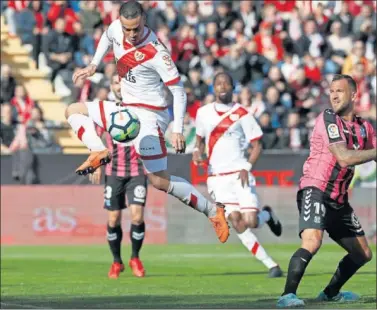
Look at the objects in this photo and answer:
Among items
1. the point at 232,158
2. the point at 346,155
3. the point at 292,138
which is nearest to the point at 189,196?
the point at 346,155

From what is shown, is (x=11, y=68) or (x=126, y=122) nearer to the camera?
(x=126, y=122)

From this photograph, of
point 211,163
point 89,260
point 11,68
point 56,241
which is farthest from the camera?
point 11,68

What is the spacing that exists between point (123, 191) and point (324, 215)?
502 centimetres

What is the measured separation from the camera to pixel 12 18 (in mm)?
25922

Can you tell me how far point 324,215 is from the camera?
10.7 m

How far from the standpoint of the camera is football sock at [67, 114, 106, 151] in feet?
37.2

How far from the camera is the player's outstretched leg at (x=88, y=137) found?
11.0m

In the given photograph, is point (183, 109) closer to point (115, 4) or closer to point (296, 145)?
point (296, 145)

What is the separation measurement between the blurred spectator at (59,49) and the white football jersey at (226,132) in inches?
386

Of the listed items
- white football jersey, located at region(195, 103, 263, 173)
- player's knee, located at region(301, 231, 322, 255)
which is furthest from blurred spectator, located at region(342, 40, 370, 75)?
player's knee, located at region(301, 231, 322, 255)

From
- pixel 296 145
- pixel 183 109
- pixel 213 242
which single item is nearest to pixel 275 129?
pixel 296 145

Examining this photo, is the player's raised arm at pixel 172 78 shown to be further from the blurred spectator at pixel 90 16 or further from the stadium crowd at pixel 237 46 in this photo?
the blurred spectator at pixel 90 16

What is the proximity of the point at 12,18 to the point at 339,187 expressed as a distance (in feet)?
53.6

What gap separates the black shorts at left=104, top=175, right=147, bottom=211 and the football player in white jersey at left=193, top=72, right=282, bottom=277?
0.78 metres
